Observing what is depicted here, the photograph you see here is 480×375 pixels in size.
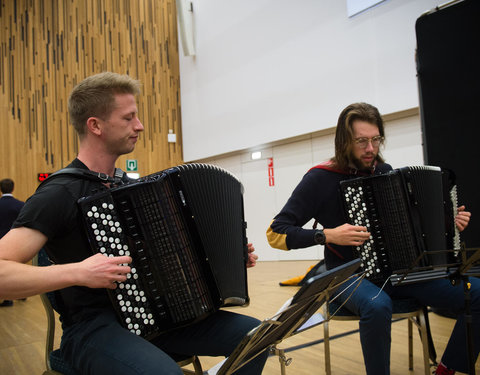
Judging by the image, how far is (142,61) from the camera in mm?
8711

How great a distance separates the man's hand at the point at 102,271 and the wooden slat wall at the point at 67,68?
7.18 m

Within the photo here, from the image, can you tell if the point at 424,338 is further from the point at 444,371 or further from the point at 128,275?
the point at 128,275

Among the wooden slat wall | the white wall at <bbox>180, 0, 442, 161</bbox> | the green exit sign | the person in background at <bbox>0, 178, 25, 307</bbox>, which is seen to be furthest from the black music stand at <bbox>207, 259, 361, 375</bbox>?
the green exit sign

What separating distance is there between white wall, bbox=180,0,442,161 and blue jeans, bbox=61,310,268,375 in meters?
4.60

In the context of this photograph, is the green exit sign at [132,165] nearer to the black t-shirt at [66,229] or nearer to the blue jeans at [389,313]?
the blue jeans at [389,313]

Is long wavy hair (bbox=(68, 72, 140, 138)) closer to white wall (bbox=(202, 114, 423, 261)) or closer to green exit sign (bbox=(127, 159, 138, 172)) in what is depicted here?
white wall (bbox=(202, 114, 423, 261))

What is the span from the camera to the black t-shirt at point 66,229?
3.92 ft

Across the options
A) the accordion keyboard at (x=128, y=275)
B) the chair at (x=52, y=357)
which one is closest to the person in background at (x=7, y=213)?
the chair at (x=52, y=357)

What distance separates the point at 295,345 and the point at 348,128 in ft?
5.23

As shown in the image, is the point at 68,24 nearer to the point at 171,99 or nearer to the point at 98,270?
the point at 171,99

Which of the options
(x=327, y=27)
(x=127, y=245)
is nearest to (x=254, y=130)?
(x=327, y=27)

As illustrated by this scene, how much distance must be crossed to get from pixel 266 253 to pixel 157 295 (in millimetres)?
6815

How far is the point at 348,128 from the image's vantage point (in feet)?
6.97

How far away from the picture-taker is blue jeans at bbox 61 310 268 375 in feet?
3.73
